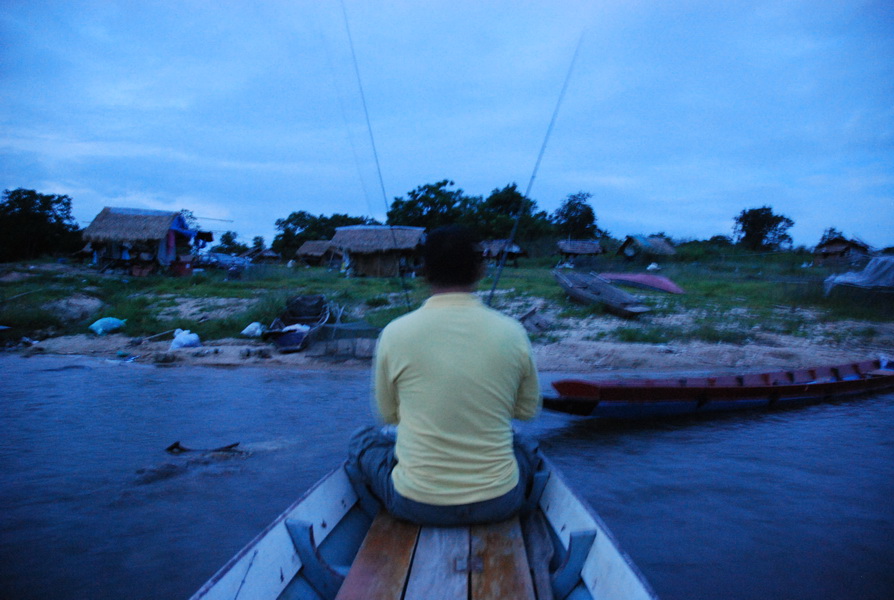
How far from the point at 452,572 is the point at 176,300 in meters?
15.4

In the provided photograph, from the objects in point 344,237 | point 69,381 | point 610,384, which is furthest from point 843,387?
point 344,237

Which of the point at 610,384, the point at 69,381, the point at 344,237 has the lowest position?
the point at 69,381

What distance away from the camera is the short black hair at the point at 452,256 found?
2139 mm

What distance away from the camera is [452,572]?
2.08m

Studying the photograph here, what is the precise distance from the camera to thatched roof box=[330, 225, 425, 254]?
25906 millimetres

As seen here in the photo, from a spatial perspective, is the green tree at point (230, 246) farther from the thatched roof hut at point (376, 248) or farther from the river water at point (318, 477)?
the river water at point (318, 477)

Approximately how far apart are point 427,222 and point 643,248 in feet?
41.3

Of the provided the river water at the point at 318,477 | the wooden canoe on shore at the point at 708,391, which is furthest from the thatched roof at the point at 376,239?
the wooden canoe on shore at the point at 708,391

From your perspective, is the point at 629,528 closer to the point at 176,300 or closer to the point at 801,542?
the point at 801,542

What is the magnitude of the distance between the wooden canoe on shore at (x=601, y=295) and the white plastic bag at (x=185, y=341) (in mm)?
8956

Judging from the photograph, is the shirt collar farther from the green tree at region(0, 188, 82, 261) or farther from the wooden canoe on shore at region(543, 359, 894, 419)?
the green tree at region(0, 188, 82, 261)

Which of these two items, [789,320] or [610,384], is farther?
[789,320]

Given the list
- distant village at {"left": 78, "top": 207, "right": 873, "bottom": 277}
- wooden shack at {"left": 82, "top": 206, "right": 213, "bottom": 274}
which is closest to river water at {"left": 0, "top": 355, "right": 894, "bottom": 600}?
distant village at {"left": 78, "top": 207, "right": 873, "bottom": 277}

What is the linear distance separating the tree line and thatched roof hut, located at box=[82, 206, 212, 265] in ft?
24.0
